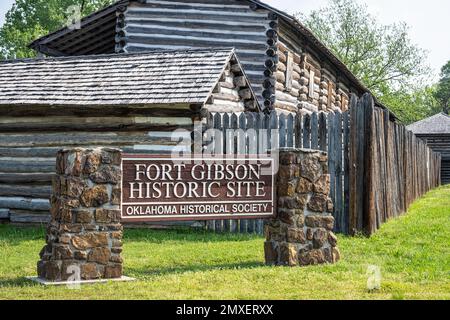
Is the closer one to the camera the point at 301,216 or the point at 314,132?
the point at 301,216

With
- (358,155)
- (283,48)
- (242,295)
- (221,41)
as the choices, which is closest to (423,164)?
(283,48)

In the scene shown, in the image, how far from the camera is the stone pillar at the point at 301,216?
9047 millimetres

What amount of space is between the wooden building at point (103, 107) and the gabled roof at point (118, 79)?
0.02 m

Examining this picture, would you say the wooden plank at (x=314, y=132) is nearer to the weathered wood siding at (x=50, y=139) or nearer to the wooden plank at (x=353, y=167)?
the wooden plank at (x=353, y=167)

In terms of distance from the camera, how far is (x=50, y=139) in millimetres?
14227

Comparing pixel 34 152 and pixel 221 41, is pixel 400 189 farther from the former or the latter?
pixel 34 152

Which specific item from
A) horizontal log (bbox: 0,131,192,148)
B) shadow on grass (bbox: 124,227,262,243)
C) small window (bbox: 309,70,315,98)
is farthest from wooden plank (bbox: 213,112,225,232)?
small window (bbox: 309,70,315,98)

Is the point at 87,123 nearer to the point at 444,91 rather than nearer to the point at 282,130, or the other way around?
the point at 282,130

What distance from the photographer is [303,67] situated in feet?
76.1

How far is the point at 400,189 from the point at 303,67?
7.83 meters

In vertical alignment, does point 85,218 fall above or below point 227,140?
below

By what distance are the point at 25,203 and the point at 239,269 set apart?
710 centimetres

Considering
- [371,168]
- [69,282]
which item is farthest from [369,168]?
[69,282]

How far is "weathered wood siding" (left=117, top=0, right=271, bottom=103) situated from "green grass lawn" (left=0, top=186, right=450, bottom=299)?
7.96m
